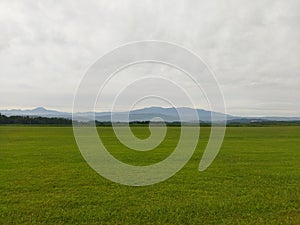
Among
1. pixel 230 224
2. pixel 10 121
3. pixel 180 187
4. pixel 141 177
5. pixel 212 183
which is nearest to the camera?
pixel 230 224

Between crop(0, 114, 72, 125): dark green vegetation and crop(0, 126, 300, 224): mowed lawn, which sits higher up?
crop(0, 114, 72, 125): dark green vegetation

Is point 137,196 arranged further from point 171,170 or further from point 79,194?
point 171,170

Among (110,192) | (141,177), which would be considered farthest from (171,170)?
(110,192)

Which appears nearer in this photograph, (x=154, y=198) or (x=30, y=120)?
(x=154, y=198)

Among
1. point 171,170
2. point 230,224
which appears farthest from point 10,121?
point 230,224

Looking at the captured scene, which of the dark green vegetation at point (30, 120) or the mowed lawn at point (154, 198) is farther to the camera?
the dark green vegetation at point (30, 120)

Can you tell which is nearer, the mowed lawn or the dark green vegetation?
the mowed lawn

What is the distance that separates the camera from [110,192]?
Result: 11070mm

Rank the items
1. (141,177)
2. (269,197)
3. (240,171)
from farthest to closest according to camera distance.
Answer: (240,171) → (141,177) → (269,197)

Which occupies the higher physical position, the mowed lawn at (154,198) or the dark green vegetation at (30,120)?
the dark green vegetation at (30,120)

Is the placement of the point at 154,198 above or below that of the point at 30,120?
below

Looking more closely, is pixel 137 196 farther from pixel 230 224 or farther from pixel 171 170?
pixel 171 170

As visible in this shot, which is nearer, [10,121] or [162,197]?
[162,197]

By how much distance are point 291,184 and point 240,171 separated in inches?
135
